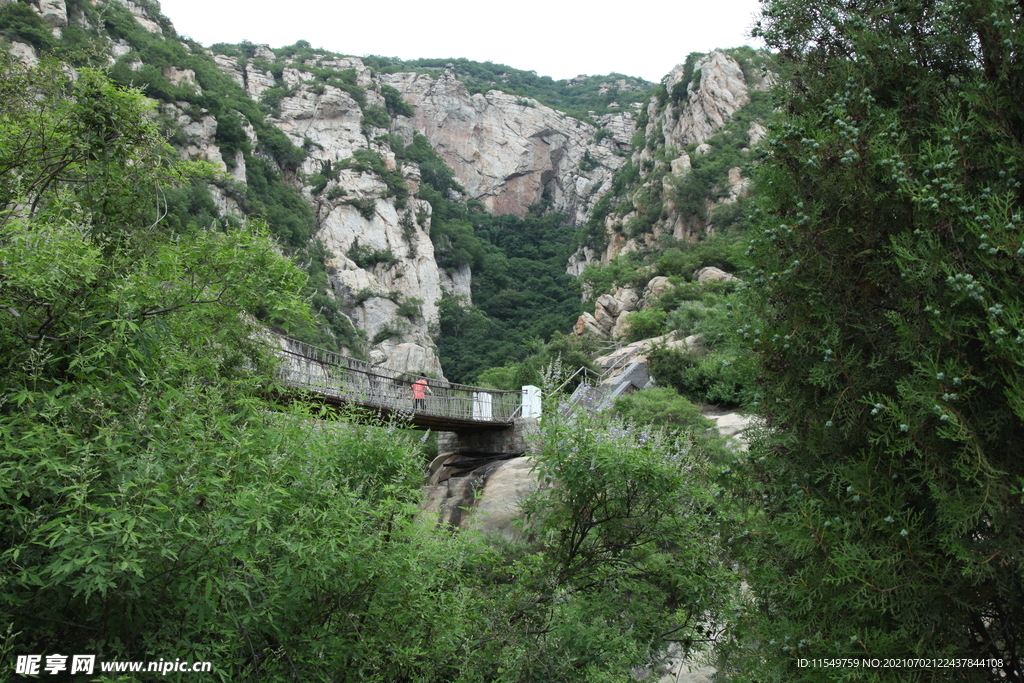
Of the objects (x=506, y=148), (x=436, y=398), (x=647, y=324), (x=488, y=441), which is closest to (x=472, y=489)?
(x=436, y=398)

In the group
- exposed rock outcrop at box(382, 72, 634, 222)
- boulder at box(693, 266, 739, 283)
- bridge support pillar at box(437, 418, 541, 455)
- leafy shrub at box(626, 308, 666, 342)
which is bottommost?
bridge support pillar at box(437, 418, 541, 455)

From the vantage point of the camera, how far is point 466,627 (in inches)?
180

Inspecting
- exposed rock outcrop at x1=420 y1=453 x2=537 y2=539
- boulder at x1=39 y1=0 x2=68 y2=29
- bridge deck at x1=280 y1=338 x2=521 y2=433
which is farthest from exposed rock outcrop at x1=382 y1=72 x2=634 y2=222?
exposed rock outcrop at x1=420 y1=453 x2=537 y2=539

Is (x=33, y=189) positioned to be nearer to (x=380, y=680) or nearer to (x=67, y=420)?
(x=67, y=420)

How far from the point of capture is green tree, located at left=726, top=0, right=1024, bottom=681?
281 centimetres

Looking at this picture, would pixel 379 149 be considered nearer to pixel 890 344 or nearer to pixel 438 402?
pixel 438 402

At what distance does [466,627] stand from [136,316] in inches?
116

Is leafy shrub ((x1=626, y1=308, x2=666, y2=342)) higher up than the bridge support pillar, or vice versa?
leafy shrub ((x1=626, y1=308, x2=666, y2=342))

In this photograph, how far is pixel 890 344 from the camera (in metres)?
3.19

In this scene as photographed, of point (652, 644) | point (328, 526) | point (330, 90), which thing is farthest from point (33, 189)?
point (330, 90)

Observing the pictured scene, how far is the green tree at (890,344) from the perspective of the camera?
9.23 ft

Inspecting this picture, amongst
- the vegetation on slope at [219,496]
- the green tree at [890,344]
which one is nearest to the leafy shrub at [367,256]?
the vegetation on slope at [219,496]

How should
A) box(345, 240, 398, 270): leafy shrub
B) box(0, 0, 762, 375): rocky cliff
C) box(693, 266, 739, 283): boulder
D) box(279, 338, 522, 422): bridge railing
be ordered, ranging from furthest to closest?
box(345, 240, 398, 270): leafy shrub < box(0, 0, 762, 375): rocky cliff < box(693, 266, 739, 283): boulder < box(279, 338, 522, 422): bridge railing

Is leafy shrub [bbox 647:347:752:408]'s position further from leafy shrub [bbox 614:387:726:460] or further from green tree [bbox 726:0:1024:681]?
green tree [bbox 726:0:1024:681]
